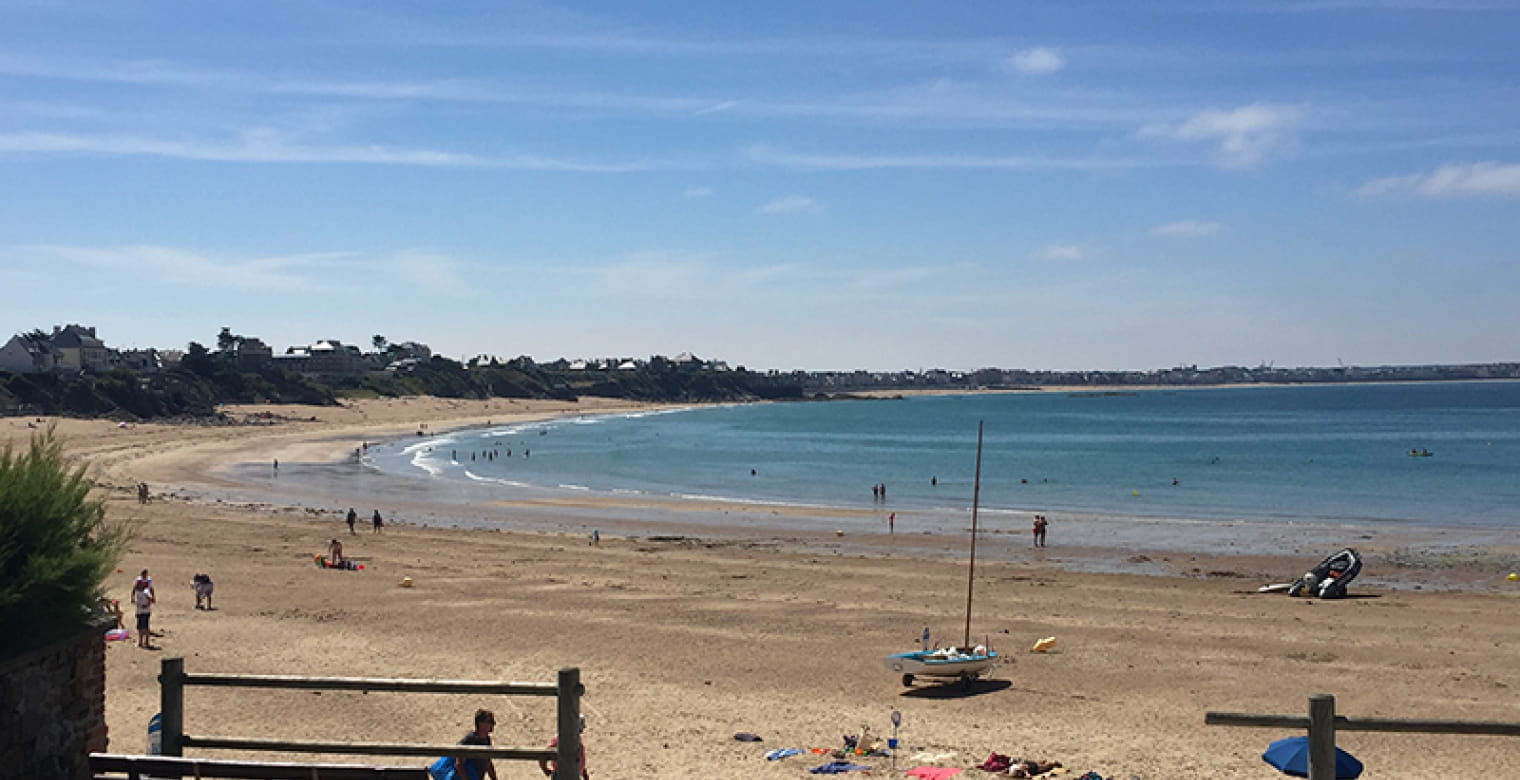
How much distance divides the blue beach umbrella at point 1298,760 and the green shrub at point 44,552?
10.1 metres

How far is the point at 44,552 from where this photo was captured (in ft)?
25.5

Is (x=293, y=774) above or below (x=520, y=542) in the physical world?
above

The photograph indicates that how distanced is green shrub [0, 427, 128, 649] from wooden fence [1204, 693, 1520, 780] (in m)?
7.76

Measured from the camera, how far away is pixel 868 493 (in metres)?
59.8

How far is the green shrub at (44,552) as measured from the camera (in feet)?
24.5

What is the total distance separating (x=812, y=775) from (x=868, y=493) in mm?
46943

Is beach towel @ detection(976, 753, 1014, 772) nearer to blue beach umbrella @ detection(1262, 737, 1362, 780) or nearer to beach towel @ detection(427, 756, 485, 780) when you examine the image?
blue beach umbrella @ detection(1262, 737, 1362, 780)

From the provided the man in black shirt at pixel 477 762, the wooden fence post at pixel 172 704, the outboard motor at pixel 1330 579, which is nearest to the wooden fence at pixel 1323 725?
the man in black shirt at pixel 477 762

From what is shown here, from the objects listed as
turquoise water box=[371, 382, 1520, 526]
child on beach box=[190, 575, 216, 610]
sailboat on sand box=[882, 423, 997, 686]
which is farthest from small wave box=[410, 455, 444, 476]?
sailboat on sand box=[882, 423, 997, 686]

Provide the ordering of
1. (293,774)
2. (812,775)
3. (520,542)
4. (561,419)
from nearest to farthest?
(293,774)
(812,775)
(520,542)
(561,419)

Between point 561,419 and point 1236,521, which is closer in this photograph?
point 1236,521

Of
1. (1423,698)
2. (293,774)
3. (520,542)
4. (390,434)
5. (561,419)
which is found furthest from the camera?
(561,419)

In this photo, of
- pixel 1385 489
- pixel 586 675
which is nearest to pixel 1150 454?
pixel 1385 489

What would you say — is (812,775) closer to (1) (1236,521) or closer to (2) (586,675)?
(2) (586,675)
